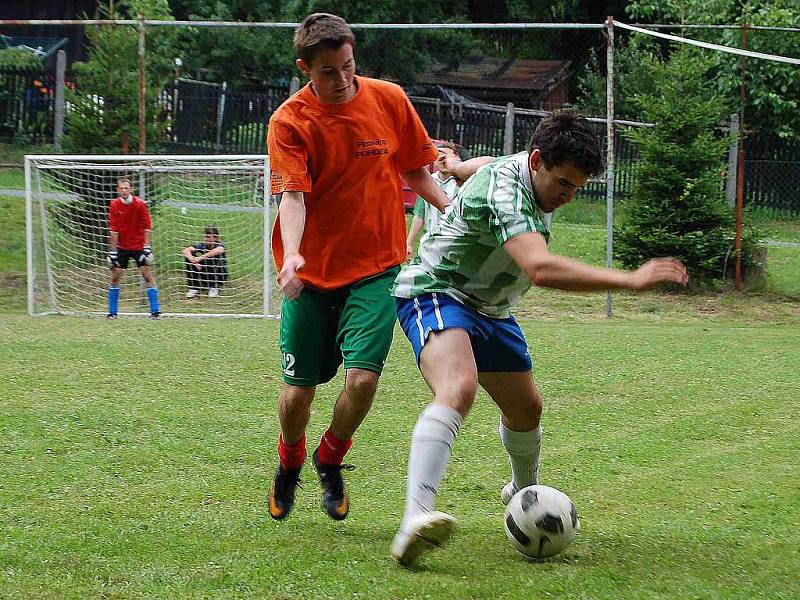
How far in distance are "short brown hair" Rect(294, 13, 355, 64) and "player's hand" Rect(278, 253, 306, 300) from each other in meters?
0.87

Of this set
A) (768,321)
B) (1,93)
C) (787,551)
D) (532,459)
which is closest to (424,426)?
(532,459)

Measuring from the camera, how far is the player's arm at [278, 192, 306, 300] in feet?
13.7

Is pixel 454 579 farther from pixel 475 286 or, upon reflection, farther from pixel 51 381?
pixel 51 381

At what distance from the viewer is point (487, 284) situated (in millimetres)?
4223

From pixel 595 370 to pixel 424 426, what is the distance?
203 inches

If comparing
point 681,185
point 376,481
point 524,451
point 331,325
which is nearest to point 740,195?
point 681,185

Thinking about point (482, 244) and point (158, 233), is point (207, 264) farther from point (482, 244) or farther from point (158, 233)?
point (482, 244)

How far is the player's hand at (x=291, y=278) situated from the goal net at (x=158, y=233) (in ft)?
30.5

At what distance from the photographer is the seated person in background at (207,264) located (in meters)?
14.0

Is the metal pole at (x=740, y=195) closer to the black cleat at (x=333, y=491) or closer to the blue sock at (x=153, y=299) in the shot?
the blue sock at (x=153, y=299)

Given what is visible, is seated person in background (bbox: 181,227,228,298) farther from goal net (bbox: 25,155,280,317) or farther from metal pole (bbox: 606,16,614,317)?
metal pole (bbox: 606,16,614,317)

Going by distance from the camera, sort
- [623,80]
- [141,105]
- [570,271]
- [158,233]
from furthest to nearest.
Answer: [623,80] < [158,233] < [141,105] < [570,271]

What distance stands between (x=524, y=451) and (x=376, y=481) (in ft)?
3.97

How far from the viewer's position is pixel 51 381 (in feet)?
26.9
